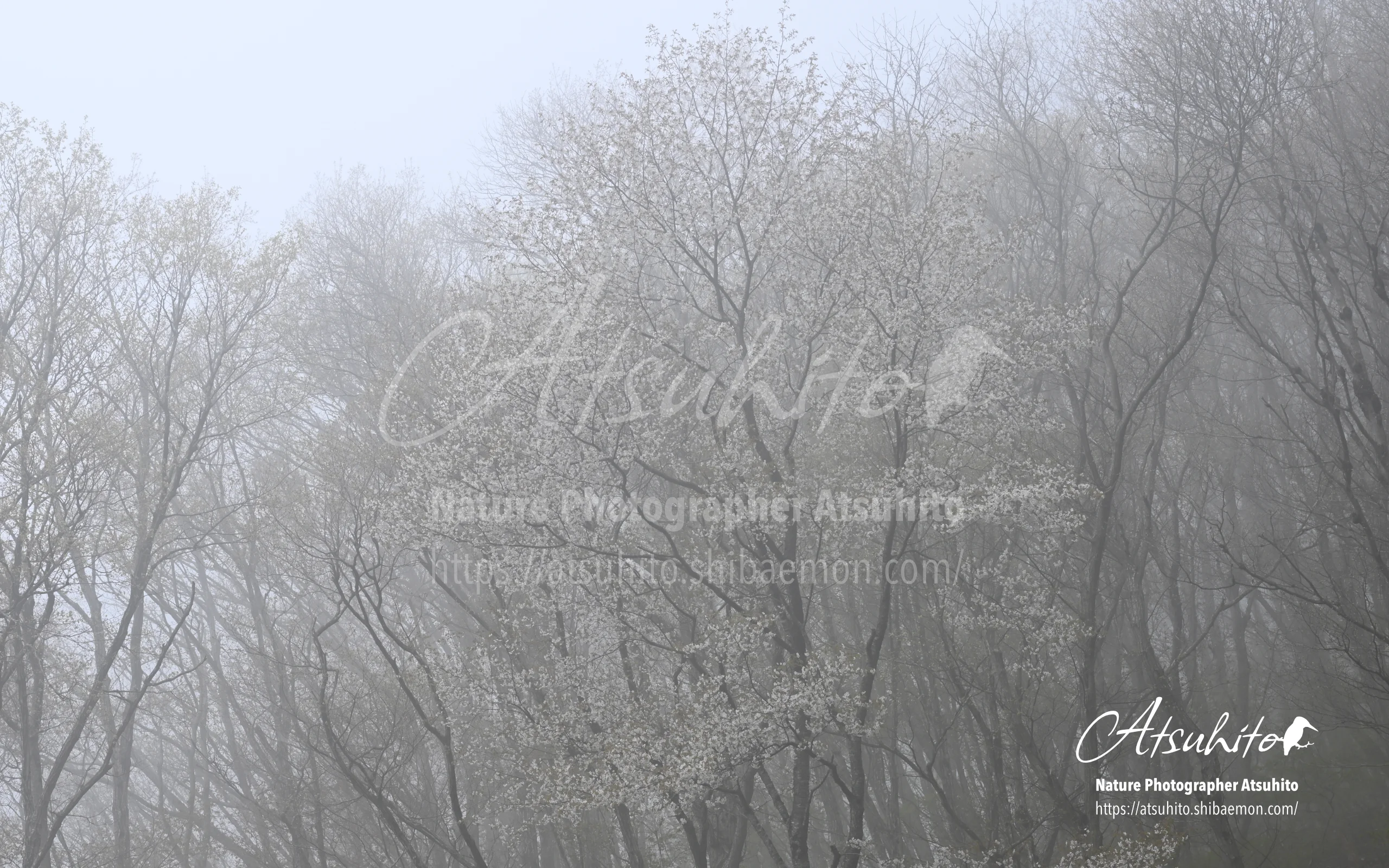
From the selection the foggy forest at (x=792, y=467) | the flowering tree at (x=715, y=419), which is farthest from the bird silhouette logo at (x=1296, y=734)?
the flowering tree at (x=715, y=419)

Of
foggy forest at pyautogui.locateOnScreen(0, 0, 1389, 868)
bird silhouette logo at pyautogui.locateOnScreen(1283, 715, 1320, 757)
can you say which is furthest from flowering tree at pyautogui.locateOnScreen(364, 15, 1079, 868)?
bird silhouette logo at pyautogui.locateOnScreen(1283, 715, 1320, 757)

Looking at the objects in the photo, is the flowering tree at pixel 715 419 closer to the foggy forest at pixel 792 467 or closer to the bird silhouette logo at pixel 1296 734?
the foggy forest at pixel 792 467

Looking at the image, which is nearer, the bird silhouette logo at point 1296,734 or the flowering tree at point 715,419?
the flowering tree at point 715,419

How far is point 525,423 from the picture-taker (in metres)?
9.63

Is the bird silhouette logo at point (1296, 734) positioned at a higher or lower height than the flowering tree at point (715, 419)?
lower

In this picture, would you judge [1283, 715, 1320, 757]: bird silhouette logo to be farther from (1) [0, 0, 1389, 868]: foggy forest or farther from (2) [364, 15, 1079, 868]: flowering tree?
(2) [364, 15, 1079, 868]: flowering tree

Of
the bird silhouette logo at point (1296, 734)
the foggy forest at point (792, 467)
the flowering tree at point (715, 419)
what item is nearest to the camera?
the flowering tree at point (715, 419)

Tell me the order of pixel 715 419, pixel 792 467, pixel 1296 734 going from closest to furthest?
pixel 792 467, pixel 715 419, pixel 1296 734

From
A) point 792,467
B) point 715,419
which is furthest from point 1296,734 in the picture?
point 715,419

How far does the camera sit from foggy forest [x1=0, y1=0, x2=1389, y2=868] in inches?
390

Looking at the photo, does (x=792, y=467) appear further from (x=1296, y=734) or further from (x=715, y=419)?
(x=1296, y=734)

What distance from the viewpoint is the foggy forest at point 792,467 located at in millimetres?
9914

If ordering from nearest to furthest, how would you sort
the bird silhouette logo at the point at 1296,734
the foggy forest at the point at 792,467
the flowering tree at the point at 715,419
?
the flowering tree at the point at 715,419, the foggy forest at the point at 792,467, the bird silhouette logo at the point at 1296,734

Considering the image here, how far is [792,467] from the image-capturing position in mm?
10219
